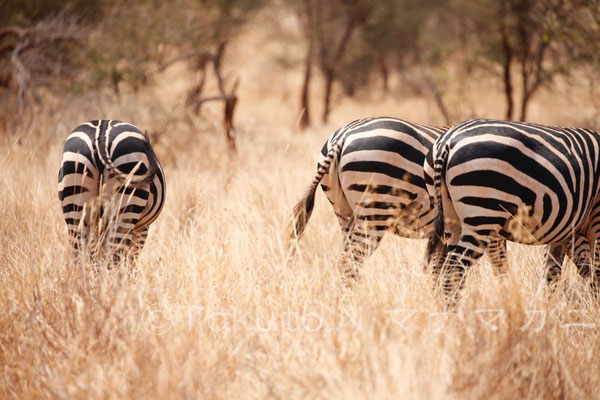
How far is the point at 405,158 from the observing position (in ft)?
11.6

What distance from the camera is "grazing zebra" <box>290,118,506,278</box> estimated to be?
349 cm

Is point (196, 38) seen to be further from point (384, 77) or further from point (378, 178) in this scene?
point (384, 77)

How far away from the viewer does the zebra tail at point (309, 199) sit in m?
3.63

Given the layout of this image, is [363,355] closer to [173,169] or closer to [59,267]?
[59,267]

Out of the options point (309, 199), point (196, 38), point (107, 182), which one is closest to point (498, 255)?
point (309, 199)

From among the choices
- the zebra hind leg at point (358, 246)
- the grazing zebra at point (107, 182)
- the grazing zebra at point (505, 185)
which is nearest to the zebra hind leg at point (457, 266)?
the grazing zebra at point (505, 185)

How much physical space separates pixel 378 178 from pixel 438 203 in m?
0.51

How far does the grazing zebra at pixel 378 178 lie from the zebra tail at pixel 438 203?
0.32 meters

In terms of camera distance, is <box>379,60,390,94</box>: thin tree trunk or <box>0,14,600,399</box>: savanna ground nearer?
<box>0,14,600,399</box>: savanna ground

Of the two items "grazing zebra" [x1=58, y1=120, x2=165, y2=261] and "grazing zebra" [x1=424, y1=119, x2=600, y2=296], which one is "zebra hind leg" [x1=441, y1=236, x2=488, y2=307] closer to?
"grazing zebra" [x1=424, y1=119, x2=600, y2=296]

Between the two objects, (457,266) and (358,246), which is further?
(358,246)

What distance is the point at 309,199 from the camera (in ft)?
12.3

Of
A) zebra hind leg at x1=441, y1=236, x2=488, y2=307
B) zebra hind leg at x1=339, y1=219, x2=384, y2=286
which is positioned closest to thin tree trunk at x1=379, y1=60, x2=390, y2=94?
zebra hind leg at x1=339, y1=219, x2=384, y2=286

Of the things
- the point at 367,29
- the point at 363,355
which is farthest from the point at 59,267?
the point at 367,29
